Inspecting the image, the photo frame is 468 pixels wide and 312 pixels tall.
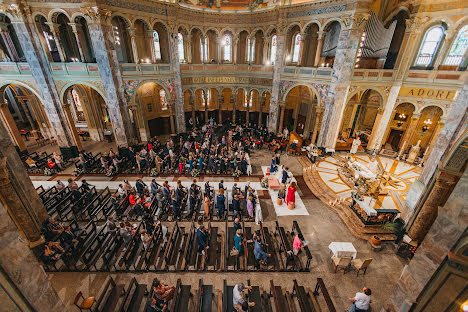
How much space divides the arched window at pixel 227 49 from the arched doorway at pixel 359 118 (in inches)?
529

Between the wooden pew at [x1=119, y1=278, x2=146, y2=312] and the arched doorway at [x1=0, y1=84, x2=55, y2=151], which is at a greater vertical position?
the arched doorway at [x1=0, y1=84, x2=55, y2=151]

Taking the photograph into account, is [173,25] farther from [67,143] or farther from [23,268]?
[23,268]

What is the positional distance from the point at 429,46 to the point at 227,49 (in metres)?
17.2

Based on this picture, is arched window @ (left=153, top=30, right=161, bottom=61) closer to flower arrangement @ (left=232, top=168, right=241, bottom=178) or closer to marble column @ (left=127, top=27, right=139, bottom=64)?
marble column @ (left=127, top=27, right=139, bottom=64)

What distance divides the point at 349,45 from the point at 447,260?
14.8 meters

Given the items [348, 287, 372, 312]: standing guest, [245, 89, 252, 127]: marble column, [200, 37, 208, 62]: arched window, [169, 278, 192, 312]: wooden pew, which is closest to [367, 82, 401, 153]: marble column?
[245, 89, 252, 127]: marble column

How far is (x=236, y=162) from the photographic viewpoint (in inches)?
595

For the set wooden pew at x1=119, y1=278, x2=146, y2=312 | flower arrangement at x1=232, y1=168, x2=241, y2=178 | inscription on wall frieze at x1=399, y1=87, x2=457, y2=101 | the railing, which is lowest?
wooden pew at x1=119, y1=278, x2=146, y2=312

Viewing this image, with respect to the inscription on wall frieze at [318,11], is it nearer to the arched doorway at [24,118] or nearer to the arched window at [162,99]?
the arched window at [162,99]

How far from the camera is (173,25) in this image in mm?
17938

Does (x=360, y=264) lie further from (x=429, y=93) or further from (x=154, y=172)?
(x=429, y=93)

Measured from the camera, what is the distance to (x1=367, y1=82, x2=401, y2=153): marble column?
16203 millimetres

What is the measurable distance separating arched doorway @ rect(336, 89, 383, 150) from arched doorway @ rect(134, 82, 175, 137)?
17.3 metres

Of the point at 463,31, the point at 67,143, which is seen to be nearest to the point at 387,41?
the point at 463,31
